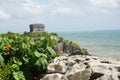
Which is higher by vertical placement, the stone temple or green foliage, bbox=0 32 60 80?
green foliage, bbox=0 32 60 80

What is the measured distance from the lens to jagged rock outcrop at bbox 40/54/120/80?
827 centimetres

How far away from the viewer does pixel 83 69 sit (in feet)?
27.8

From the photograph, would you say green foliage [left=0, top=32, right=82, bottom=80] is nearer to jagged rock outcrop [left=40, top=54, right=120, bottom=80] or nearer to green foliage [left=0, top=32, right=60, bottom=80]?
green foliage [left=0, top=32, right=60, bottom=80]

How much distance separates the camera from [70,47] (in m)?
34.7

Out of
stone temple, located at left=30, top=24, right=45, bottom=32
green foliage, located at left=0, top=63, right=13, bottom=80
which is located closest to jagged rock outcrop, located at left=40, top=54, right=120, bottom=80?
green foliage, located at left=0, top=63, right=13, bottom=80

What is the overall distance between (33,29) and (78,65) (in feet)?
106

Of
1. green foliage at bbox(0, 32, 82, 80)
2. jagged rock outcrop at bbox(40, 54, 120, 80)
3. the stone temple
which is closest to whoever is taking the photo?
jagged rock outcrop at bbox(40, 54, 120, 80)

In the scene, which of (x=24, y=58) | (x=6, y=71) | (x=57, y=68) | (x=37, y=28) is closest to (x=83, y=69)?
(x=57, y=68)

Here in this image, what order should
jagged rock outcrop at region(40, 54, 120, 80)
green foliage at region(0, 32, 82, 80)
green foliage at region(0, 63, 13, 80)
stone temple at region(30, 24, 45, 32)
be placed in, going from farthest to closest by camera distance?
stone temple at region(30, 24, 45, 32)
green foliage at region(0, 32, 82, 80)
green foliage at region(0, 63, 13, 80)
jagged rock outcrop at region(40, 54, 120, 80)

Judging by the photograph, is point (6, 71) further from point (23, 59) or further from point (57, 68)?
point (57, 68)

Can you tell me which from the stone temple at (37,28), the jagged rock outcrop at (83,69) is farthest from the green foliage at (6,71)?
the stone temple at (37,28)

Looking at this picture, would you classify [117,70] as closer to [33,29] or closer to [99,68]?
[99,68]

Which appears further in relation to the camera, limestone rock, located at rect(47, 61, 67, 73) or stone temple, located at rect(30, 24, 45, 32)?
stone temple, located at rect(30, 24, 45, 32)

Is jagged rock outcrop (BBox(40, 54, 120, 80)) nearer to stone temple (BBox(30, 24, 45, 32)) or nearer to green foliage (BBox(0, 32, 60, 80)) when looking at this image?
green foliage (BBox(0, 32, 60, 80))
